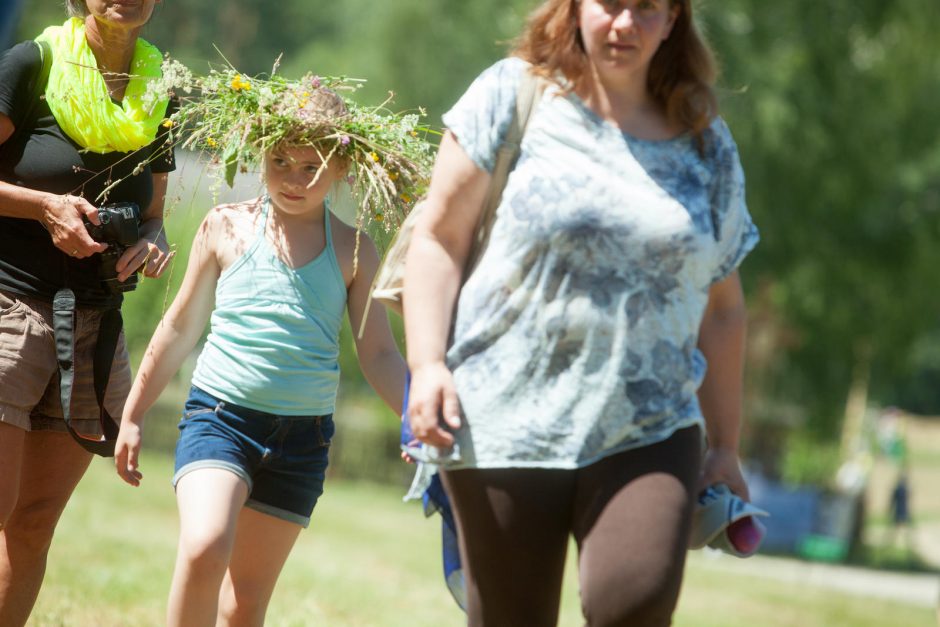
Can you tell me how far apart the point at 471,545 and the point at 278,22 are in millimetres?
36481

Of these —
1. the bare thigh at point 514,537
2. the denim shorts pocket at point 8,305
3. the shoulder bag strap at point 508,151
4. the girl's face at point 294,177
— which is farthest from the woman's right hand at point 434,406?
the denim shorts pocket at point 8,305

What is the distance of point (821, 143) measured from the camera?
2022cm

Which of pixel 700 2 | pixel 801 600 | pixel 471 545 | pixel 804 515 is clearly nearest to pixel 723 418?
pixel 471 545

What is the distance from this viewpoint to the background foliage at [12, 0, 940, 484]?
1978 centimetres

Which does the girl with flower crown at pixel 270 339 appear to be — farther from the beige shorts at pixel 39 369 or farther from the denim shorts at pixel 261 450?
the beige shorts at pixel 39 369

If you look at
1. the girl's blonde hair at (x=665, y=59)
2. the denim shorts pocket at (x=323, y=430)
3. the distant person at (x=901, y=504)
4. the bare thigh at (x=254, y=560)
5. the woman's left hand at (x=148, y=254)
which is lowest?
the distant person at (x=901, y=504)

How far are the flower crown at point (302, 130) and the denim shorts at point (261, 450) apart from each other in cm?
68

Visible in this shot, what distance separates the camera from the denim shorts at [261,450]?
3959 millimetres

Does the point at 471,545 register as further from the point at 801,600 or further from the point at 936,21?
the point at 936,21

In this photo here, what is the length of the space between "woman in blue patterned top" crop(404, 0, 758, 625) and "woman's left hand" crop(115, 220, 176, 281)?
1388 millimetres

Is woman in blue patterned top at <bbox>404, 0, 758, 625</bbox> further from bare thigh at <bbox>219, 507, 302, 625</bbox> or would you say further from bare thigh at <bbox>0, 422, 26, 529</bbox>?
bare thigh at <bbox>0, 422, 26, 529</bbox>

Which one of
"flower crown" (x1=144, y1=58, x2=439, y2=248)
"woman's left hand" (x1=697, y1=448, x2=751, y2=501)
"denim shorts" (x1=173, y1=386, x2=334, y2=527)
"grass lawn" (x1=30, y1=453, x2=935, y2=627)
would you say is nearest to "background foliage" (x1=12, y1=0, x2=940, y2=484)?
"grass lawn" (x1=30, y1=453, x2=935, y2=627)

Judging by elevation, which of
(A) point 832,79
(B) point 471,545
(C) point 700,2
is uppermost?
(A) point 832,79

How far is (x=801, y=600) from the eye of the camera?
12953 millimetres
